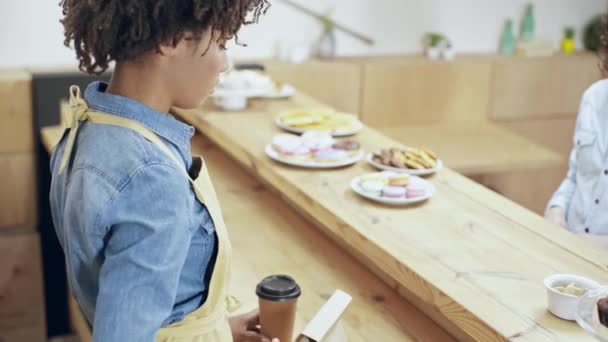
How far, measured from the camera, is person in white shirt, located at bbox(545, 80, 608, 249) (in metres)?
2.13

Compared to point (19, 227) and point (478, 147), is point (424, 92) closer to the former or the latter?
point (478, 147)

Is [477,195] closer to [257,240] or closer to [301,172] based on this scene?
[301,172]

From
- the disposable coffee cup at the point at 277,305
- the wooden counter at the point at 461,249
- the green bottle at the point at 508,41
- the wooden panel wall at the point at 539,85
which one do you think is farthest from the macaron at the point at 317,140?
the green bottle at the point at 508,41

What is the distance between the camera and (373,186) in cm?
182

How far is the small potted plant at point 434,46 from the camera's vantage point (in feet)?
12.8

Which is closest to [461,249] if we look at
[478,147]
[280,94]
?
[280,94]

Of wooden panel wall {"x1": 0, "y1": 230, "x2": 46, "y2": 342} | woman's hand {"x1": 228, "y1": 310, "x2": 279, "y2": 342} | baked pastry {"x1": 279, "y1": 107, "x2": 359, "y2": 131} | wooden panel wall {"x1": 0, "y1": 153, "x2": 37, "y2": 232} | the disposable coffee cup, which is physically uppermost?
baked pastry {"x1": 279, "y1": 107, "x2": 359, "y2": 131}

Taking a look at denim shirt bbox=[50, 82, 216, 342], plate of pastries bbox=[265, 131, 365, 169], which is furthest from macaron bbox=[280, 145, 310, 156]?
denim shirt bbox=[50, 82, 216, 342]

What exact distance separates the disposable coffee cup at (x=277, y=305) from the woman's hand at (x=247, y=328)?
23mm

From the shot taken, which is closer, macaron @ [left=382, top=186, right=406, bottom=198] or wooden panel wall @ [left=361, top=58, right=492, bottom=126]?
macaron @ [left=382, top=186, right=406, bottom=198]

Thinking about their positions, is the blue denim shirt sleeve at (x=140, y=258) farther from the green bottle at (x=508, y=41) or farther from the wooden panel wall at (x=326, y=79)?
the green bottle at (x=508, y=41)

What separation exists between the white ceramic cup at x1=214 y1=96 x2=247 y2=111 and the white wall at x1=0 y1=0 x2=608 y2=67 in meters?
1.05

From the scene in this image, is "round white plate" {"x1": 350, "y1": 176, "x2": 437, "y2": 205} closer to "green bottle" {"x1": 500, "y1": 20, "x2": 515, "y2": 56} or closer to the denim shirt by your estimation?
the denim shirt

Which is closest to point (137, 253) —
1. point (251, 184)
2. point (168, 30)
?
point (168, 30)
